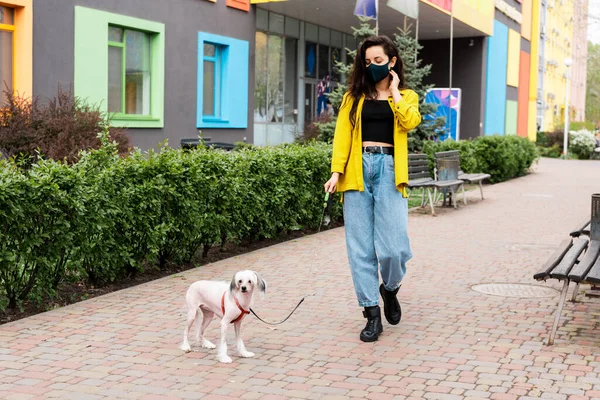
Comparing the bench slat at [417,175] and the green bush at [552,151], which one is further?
the green bush at [552,151]

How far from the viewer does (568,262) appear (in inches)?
239

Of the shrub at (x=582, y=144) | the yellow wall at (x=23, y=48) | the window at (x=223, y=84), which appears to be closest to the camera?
the yellow wall at (x=23, y=48)

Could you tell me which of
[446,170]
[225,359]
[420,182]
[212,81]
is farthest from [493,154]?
[225,359]

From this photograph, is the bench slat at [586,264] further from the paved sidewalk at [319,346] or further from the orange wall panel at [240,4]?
the orange wall panel at [240,4]

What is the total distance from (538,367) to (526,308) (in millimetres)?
1826

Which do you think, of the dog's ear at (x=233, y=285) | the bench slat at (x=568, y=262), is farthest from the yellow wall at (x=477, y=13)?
the dog's ear at (x=233, y=285)

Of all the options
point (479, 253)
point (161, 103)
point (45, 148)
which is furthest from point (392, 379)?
point (161, 103)

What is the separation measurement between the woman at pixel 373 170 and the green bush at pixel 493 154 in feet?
41.1

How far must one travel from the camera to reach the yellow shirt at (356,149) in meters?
5.85

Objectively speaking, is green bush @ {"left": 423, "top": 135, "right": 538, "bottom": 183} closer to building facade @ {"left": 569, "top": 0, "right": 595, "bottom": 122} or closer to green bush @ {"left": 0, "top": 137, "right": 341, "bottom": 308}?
green bush @ {"left": 0, "top": 137, "right": 341, "bottom": 308}

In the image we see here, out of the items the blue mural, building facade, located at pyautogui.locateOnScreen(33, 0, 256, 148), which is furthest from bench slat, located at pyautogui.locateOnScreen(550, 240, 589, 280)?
the blue mural

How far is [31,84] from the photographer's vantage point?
52.1 feet

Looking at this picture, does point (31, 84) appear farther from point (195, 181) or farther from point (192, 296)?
point (192, 296)

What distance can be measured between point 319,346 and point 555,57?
67629mm
